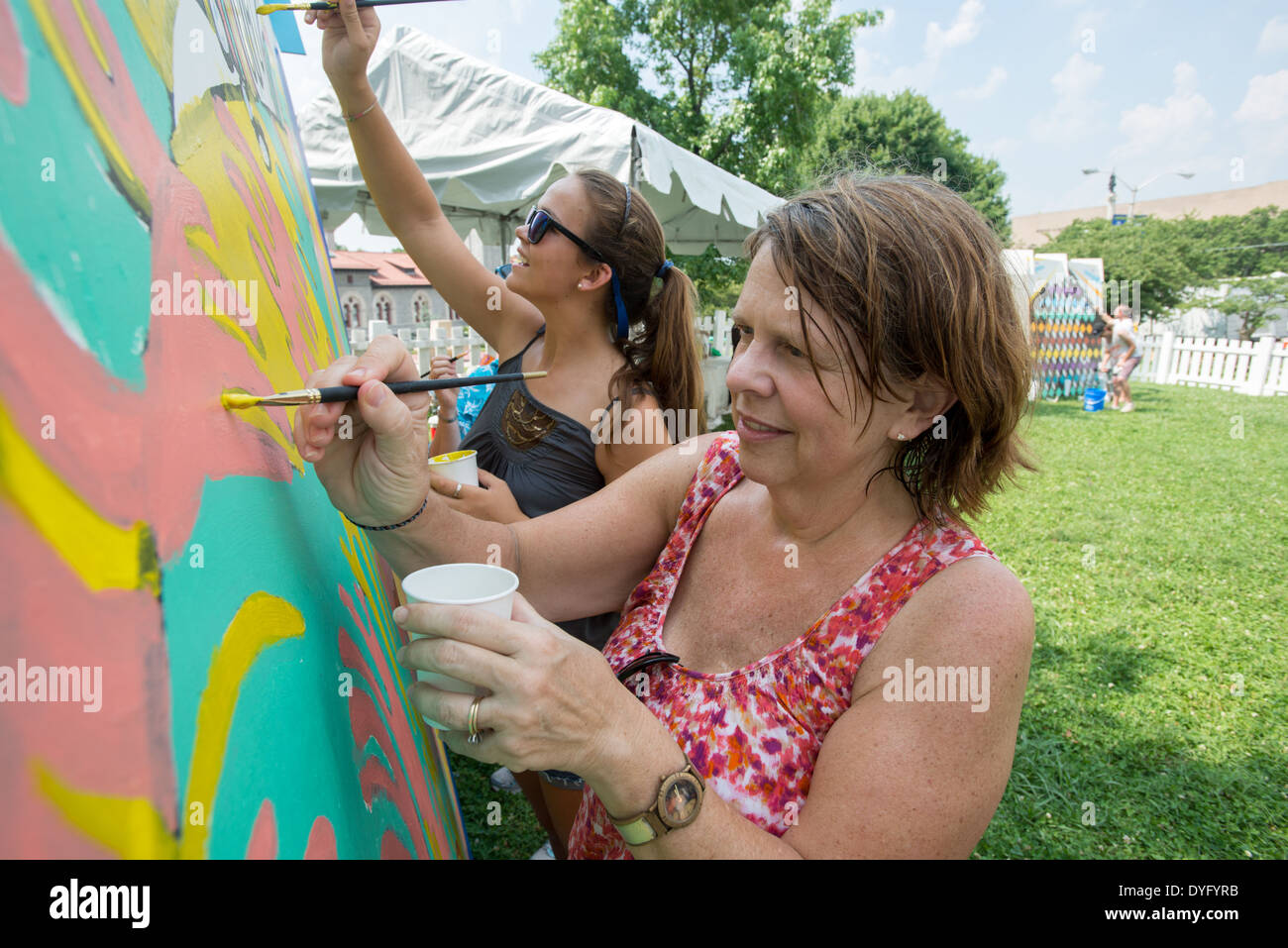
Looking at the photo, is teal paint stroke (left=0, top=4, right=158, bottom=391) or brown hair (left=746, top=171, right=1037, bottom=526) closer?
teal paint stroke (left=0, top=4, right=158, bottom=391)

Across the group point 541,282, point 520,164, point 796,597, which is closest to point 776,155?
point 520,164

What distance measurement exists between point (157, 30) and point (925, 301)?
1218mm

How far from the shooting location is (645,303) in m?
2.54

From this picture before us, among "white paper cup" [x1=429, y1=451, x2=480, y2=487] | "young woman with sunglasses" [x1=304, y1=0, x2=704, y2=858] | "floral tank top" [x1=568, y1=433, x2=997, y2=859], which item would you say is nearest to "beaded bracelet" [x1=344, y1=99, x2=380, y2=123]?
"young woman with sunglasses" [x1=304, y1=0, x2=704, y2=858]

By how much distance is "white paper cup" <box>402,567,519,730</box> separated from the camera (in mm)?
907

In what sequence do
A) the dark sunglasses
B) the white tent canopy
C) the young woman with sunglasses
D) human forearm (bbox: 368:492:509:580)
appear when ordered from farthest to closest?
the white tent canopy, the dark sunglasses, the young woman with sunglasses, human forearm (bbox: 368:492:509:580)

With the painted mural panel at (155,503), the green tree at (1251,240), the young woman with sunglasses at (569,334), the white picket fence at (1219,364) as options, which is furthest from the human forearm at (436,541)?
the green tree at (1251,240)

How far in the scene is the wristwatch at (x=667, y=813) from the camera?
40.2 inches

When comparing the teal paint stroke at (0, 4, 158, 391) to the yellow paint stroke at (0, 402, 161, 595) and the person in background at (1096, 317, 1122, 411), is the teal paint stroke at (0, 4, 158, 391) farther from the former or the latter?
the person in background at (1096, 317, 1122, 411)

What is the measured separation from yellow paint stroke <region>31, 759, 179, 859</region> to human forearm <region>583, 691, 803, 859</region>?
1.67 ft

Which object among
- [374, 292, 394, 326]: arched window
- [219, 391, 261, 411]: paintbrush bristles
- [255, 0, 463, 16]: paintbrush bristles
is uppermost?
[374, 292, 394, 326]: arched window

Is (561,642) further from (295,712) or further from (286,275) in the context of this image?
(286,275)

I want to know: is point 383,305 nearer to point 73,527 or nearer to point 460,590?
point 460,590
